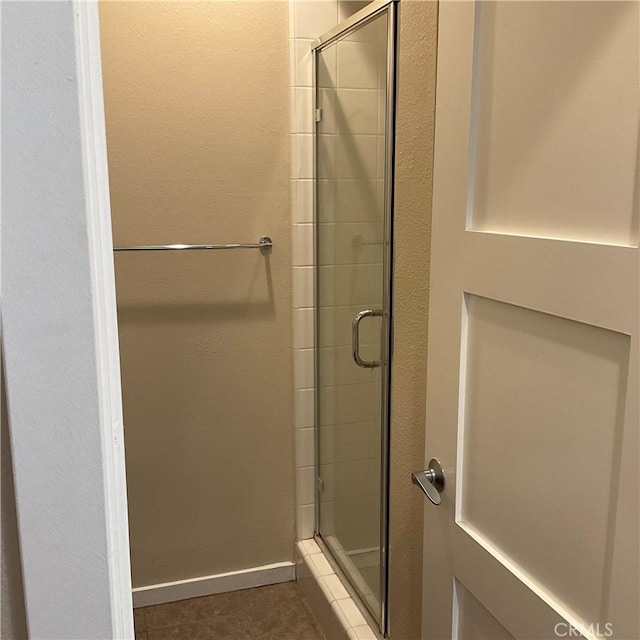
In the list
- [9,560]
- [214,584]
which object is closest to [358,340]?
[214,584]

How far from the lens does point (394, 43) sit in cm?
157

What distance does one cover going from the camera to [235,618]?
2.32 metres

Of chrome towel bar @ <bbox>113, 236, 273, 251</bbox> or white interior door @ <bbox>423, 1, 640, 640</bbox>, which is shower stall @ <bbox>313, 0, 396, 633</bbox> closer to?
chrome towel bar @ <bbox>113, 236, 273, 251</bbox>

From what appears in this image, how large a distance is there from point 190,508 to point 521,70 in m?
1.90

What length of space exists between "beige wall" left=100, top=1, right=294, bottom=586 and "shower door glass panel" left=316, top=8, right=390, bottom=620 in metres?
0.16

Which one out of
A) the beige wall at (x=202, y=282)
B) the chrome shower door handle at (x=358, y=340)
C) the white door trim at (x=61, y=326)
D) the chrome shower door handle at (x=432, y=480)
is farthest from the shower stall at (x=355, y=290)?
the white door trim at (x=61, y=326)

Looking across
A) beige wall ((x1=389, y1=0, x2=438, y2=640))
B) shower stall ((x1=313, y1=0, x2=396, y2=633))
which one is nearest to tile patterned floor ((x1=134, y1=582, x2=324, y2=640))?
shower stall ((x1=313, y1=0, x2=396, y2=633))

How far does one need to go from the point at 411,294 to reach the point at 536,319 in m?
0.61

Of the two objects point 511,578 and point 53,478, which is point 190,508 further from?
point 53,478

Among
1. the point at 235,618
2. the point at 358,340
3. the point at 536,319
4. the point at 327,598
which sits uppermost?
the point at 536,319

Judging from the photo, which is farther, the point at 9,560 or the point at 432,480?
the point at 432,480

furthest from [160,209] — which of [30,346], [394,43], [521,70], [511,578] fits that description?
[30,346]

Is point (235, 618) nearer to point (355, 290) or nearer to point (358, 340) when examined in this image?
point (358, 340)

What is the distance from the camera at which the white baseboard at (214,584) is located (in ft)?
7.86
